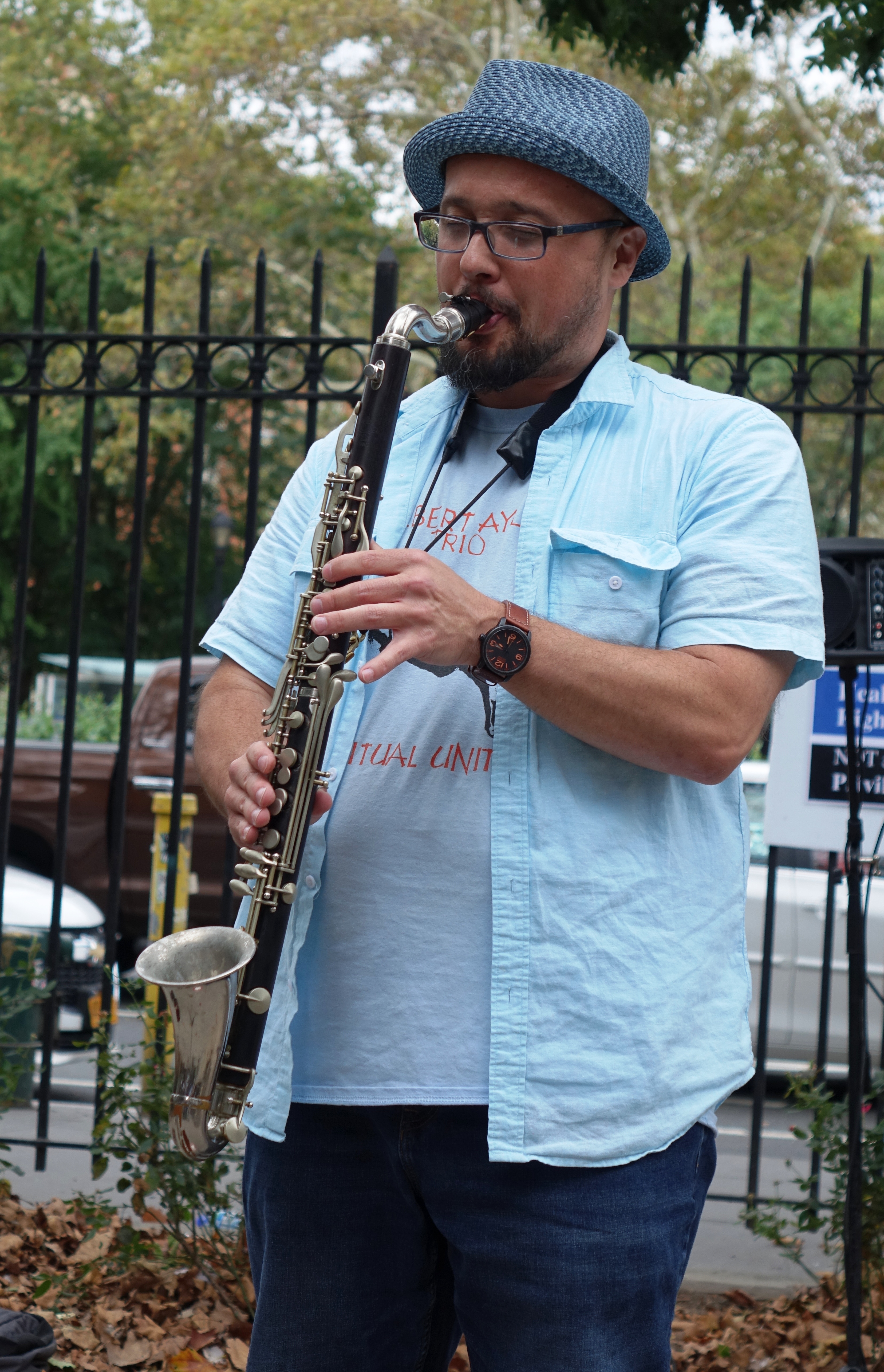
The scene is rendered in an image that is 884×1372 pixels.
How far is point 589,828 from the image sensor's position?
1.64 meters

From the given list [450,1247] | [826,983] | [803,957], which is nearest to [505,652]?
[450,1247]

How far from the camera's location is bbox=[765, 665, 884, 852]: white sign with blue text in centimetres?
380

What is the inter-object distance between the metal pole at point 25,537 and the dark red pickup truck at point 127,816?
4570mm

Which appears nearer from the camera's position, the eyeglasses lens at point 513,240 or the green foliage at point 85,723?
the eyeglasses lens at point 513,240

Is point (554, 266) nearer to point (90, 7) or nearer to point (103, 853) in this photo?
point (103, 853)

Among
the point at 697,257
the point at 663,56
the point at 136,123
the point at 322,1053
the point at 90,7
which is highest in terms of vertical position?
the point at 90,7

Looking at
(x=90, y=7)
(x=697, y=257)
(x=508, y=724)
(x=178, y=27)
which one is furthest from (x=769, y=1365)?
(x=90, y=7)

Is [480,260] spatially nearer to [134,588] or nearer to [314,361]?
[314,361]

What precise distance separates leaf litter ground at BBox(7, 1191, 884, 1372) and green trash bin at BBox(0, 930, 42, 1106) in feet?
1.19

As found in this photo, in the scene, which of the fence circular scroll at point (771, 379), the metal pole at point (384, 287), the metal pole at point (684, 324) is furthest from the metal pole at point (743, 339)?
the fence circular scroll at point (771, 379)

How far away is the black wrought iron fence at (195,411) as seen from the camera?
12.8 feet

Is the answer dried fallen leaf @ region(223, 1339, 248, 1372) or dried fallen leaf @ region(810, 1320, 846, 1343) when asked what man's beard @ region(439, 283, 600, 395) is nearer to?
dried fallen leaf @ region(223, 1339, 248, 1372)

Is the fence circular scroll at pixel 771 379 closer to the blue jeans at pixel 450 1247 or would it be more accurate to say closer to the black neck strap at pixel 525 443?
the black neck strap at pixel 525 443

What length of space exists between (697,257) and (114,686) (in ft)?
30.2
